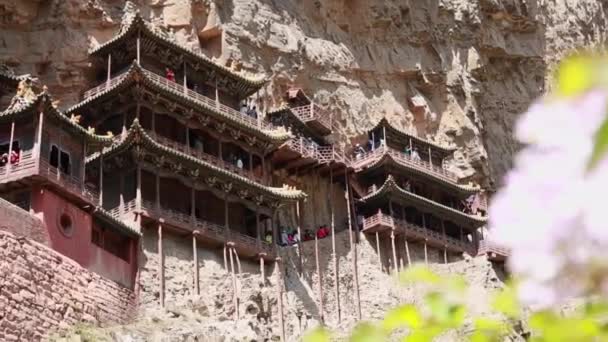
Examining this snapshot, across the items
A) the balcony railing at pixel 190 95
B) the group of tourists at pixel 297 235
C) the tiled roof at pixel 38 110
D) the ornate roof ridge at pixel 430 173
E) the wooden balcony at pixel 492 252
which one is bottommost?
the tiled roof at pixel 38 110

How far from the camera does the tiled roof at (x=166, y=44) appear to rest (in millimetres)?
29391

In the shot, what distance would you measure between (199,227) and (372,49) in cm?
1845

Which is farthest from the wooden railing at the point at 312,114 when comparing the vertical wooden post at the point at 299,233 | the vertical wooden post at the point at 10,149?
the vertical wooden post at the point at 10,149

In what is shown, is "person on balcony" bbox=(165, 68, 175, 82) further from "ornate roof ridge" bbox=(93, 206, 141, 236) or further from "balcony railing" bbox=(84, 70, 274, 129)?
"ornate roof ridge" bbox=(93, 206, 141, 236)

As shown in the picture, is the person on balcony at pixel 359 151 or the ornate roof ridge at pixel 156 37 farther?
the person on balcony at pixel 359 151

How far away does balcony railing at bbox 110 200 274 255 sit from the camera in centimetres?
2638

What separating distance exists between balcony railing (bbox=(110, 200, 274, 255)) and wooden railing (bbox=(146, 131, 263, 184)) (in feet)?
8.10

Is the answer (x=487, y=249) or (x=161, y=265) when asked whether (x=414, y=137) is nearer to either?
(x=487, y=249)

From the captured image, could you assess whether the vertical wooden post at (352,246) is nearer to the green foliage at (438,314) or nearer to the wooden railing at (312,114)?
the wooden railing at (312,114)

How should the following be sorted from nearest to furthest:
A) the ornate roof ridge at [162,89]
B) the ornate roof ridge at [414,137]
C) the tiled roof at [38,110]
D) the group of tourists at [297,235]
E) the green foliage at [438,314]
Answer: the green foliage at [438,314]
the tiled roof at [38,110]
the ornate roof ridge at [162,89]
the group of tourists at [297,235]
the ornate roof ridge at [414,137]

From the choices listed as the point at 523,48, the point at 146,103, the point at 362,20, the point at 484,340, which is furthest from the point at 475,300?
the point at 523,48

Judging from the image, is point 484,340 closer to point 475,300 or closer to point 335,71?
point 475,300

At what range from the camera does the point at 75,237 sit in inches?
862

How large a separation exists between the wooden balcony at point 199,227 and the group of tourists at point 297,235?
237cm
